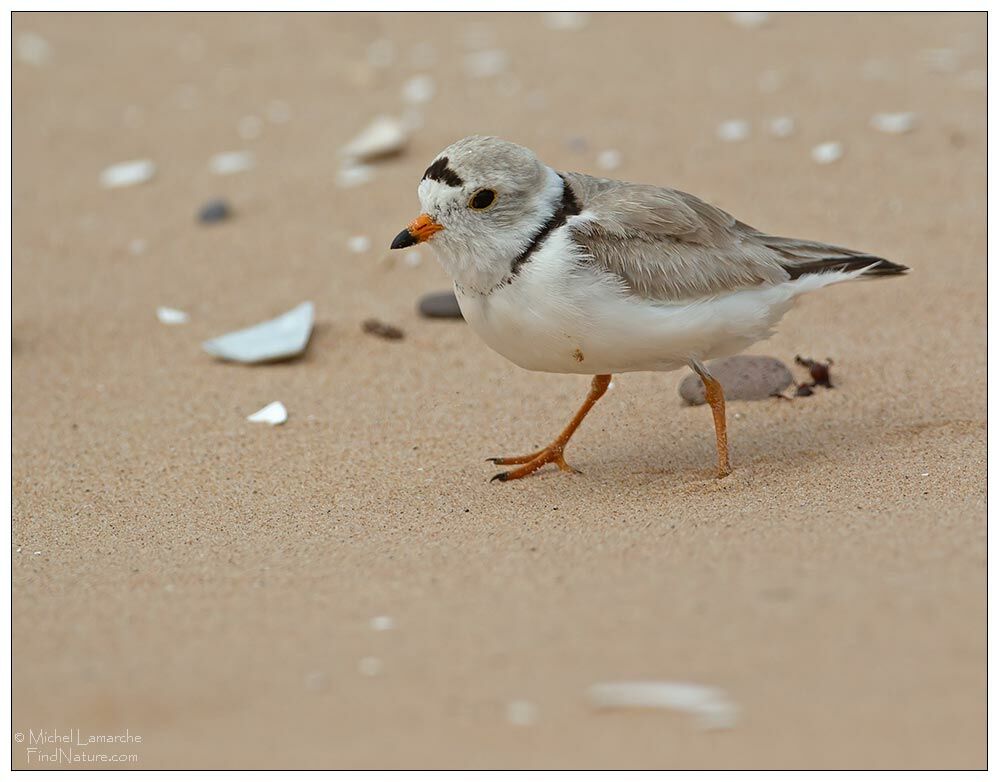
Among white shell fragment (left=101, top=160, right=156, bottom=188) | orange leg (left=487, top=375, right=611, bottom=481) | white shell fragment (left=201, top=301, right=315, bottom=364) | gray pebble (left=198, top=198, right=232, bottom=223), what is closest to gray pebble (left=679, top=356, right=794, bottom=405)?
orange leg (left=487, top=375, right=611, bottom=481)

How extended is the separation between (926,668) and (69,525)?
3249 mm

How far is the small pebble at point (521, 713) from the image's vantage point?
3.06 meters

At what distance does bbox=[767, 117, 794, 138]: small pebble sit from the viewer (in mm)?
8766

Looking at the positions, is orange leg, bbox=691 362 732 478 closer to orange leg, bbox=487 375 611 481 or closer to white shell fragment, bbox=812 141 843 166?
orange leg, bbox=487 375 611 481

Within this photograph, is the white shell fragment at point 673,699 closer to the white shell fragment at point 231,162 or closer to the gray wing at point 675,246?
the gray wing at point 675,246

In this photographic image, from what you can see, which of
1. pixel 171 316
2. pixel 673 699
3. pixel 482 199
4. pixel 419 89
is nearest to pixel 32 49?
pixel 419 89

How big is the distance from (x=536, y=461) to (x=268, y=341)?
203 centimetres

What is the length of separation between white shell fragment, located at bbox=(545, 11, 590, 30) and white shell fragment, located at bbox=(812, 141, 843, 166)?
11.3ft

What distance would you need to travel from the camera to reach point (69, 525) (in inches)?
195

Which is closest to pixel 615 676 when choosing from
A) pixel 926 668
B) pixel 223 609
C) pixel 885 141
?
pixel 926 668

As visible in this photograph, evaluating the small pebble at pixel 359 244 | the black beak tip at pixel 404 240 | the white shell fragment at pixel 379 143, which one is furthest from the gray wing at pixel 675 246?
the white shell fragment at pixel 379 143

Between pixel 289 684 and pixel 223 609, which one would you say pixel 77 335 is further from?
pixel 289 684

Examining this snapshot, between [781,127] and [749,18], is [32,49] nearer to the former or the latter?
[749,18]

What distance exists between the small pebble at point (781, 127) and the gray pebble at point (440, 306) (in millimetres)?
3060
